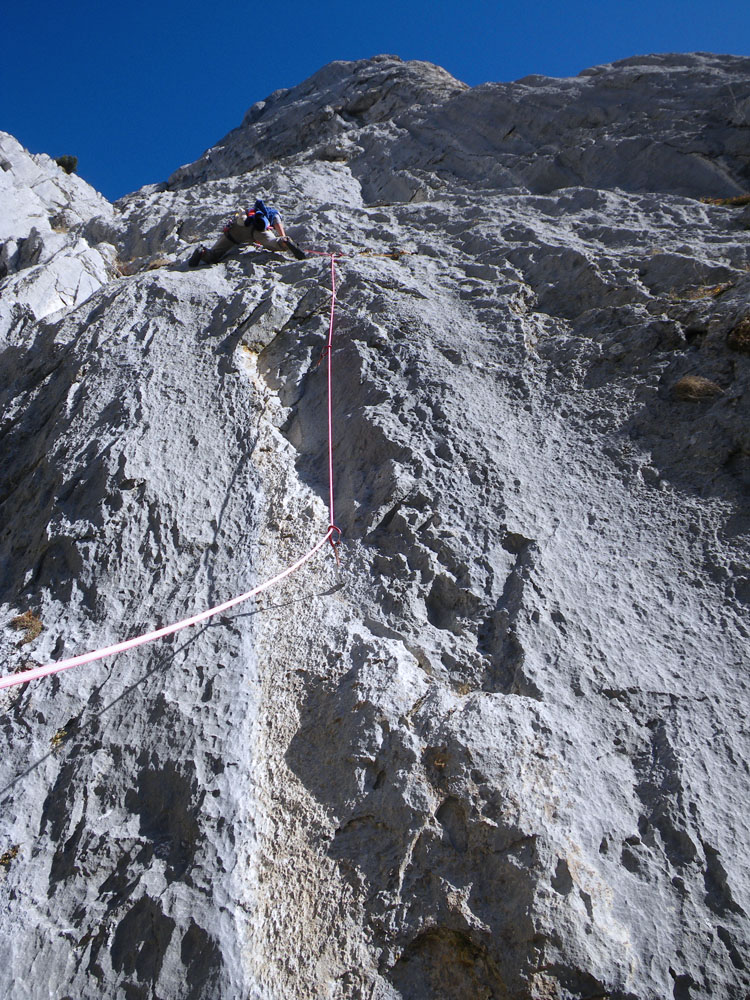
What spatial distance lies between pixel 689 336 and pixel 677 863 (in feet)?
19.2

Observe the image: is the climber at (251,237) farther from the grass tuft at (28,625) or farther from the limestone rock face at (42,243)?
the grass tuft at (28,625)

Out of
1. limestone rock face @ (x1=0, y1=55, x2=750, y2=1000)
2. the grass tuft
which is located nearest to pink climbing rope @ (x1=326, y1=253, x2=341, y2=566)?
limestone rock face @ (x1=0, y1=55, x2=750, y2=1000)

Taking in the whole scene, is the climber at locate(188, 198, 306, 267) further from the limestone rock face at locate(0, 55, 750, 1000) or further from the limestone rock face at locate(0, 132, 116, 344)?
the limestone rock face at locate(0, 132, 116, 344)

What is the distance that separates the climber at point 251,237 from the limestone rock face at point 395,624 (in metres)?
0.43

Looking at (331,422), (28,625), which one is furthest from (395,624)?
(28,625)

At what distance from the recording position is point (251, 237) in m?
11.8

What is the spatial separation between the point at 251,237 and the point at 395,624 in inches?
345

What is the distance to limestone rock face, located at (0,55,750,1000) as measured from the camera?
155 inches

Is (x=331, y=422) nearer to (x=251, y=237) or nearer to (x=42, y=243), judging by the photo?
(x=251, y=237)

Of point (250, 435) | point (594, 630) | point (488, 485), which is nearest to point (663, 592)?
point (594, 630)

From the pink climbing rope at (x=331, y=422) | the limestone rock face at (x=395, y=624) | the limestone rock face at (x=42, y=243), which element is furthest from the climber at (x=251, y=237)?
the limestone rock face at (x=42, y=243)

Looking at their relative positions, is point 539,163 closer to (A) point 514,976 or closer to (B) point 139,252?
(B) point 139,252

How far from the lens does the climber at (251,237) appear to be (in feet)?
37.8

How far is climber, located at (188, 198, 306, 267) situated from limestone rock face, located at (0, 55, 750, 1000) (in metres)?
0.43
